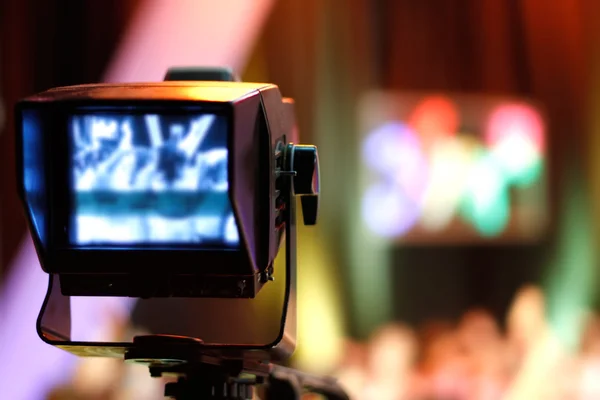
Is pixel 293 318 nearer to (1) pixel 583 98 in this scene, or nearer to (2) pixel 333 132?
(2) pixel 333 132

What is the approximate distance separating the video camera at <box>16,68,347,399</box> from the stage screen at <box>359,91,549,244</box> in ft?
3.20

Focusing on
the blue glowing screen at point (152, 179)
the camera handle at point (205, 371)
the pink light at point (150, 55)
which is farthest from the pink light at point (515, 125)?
the blue glowing screen at point (152, 179)

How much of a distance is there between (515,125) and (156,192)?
122 cm

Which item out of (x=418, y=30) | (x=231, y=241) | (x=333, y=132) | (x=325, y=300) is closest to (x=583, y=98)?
(x=418, y=30)

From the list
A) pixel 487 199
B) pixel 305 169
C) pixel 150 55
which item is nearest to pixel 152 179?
pixel 305 169

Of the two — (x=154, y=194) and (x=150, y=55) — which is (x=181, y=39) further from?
(x=154, y=194)

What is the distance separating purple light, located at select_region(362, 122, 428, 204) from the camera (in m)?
1.66

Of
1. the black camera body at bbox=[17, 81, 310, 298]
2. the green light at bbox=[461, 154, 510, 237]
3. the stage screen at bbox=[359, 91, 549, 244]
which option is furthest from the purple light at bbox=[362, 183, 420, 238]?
the black camera body at bbox=[17, 81, 310, 298]

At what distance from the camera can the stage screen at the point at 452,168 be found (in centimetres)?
166

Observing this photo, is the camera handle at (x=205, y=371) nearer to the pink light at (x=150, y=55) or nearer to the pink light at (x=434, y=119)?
the pink light at (x=150, y=55)

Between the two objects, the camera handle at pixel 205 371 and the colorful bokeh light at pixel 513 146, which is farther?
the colorful bokeh light at pixel 513 146

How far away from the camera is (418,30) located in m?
1.67

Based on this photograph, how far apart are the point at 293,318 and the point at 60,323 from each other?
23 cm

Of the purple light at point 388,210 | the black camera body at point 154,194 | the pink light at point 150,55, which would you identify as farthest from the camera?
the purple light at point 388,210
